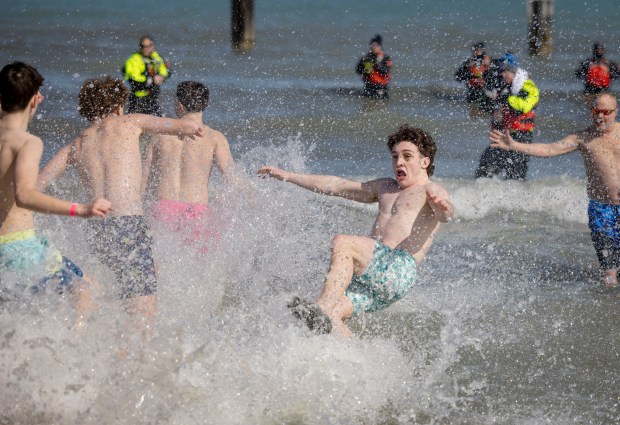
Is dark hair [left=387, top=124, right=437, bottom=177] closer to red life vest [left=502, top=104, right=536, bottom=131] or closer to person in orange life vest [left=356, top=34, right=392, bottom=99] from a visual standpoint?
red life vest [left=502, top=104, right=536, bottom=131]

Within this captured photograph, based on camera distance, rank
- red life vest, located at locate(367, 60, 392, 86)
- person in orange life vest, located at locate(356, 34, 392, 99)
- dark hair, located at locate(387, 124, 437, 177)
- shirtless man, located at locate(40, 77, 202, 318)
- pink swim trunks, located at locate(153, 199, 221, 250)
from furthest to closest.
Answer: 1. red life vest, located at locate(367, 60, 392, 86)
2. person in orange life vest, located at locate(356, 34, 392, 99)
3. pink swim trunks, located at locate(153, 199, 221, 250)
4. dark hair, located at locate(387, 124, 437, 177)
5. shirtless man, located at locate(40, 77, 202, 318)

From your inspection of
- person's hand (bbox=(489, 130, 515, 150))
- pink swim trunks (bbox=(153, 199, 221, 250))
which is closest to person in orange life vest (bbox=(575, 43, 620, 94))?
person's hand (bbox=(489, 130, 515, 150))

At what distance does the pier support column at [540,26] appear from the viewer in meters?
22.8

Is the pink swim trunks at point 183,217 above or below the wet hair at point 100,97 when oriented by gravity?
below

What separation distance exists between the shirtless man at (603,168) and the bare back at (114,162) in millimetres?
3006

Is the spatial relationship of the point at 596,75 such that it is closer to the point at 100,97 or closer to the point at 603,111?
the point at 603,111

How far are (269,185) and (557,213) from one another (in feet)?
12.6

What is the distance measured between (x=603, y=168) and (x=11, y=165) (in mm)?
4787

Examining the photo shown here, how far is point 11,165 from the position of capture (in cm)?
456

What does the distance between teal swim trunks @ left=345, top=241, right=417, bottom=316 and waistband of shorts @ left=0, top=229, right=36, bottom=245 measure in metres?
1.74

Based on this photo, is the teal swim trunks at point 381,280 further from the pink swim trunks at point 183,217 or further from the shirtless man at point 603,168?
the shirtless man at point 603,168

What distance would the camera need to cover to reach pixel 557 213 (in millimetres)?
10758

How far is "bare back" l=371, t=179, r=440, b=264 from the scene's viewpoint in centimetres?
576

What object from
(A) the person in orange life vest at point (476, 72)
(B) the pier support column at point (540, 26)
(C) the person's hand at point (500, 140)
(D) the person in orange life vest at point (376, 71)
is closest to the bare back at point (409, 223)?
(C) the person's hand at point (500, 140)
